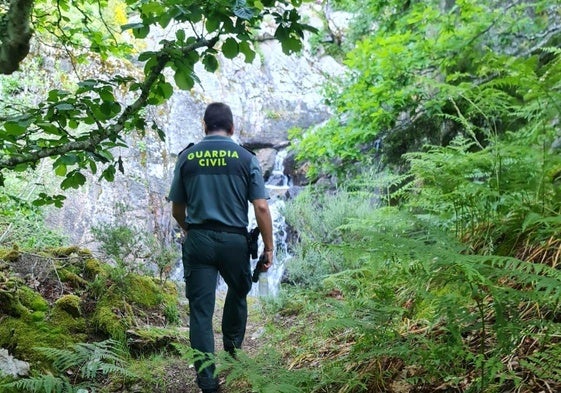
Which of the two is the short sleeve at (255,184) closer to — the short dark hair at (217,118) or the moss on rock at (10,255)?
the short dark hair at (217,118)

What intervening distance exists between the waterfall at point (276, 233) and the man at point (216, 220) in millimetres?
2986

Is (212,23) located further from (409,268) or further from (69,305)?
(69,305)

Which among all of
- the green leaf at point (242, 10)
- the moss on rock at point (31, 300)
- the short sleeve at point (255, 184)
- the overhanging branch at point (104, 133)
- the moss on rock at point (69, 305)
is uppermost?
the green leaf at point (242, 10)

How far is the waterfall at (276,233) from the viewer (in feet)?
29.9

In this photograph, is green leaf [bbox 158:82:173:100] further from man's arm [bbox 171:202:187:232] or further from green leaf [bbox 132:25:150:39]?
man's arm [bbox 171:202:187:232]

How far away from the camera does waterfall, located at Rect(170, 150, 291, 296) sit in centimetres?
912

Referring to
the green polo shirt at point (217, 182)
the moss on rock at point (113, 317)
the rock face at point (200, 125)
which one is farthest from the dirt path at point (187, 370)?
the rock face at point (200, 125)

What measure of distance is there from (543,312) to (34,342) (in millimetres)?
3392

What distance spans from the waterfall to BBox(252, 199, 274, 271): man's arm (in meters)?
2.88

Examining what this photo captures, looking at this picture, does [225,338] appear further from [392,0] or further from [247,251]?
[392,0]

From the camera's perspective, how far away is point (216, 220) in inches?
138

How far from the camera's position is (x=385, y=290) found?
2.46m

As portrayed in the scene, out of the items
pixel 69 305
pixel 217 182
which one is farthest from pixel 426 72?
pixel 69 305

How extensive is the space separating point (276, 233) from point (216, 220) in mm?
7404
